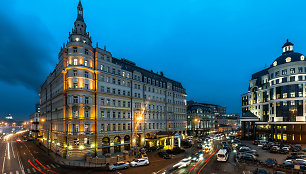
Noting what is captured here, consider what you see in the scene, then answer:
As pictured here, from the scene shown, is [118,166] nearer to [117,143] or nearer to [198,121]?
[117,143]

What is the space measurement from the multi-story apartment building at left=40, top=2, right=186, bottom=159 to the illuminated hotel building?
49632 mm

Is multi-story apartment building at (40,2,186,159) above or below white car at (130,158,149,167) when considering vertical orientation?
above

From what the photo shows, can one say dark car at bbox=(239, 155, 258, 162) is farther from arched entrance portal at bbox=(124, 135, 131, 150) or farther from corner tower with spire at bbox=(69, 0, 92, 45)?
corner tower with spire at bbox=(69, 0, 92, 45)

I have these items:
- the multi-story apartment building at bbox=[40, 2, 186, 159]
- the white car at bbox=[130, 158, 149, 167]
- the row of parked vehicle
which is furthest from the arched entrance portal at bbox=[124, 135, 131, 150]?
the white car at bbox=[130, 158, 149, 167]

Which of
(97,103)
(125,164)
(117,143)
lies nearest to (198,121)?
(117,143)

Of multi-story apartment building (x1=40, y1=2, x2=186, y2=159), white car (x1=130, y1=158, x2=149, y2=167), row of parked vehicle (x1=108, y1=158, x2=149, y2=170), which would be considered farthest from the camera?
multi-story apartment building (x1=40, y1=2, x2=186, y2=159)

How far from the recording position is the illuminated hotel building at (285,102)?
74.4 m

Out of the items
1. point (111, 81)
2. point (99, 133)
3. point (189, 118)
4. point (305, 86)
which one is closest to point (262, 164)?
point (99, 133)

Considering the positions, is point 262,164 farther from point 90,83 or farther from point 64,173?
point 90,83

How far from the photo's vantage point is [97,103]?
5388cm

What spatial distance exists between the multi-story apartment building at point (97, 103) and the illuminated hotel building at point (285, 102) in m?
49.6

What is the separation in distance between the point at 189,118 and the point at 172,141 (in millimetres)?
63081

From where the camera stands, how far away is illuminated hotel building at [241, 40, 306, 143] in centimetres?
7438

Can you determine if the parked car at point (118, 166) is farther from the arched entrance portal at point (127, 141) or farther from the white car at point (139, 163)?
the arched entrance portal at point (127, 141)
